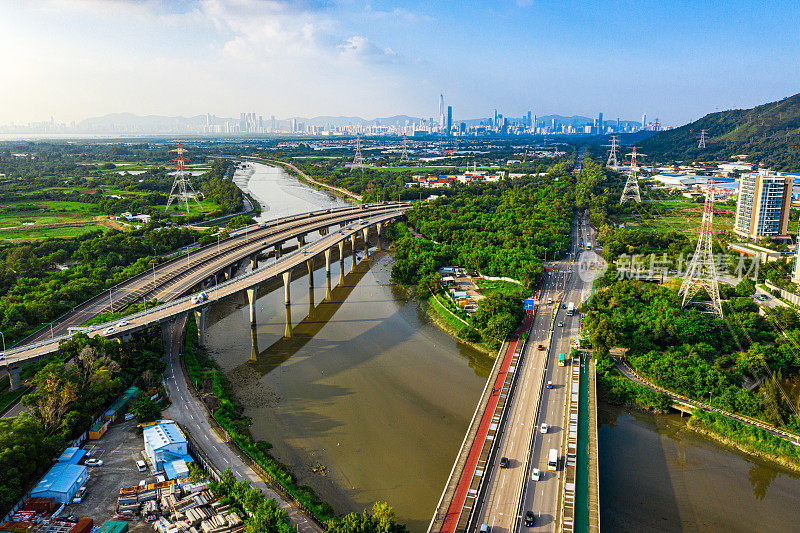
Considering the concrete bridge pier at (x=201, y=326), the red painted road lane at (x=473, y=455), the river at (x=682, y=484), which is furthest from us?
the concrete bridge pier at (x=201, y=326)

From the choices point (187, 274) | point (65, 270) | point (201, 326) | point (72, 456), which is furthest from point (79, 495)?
point (65, 270)

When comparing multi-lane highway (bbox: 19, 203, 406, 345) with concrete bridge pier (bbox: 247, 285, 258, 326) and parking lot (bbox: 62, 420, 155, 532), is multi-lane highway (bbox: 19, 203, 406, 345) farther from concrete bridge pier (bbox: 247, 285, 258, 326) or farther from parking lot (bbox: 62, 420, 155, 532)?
parking lot (bbox: 62, 420, 155, 532)

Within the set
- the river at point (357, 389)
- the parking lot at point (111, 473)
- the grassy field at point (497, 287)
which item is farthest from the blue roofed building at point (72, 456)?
the grassy field at point (497, 287)

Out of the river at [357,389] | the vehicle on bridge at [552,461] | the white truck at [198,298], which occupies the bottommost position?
the river at [357,389]

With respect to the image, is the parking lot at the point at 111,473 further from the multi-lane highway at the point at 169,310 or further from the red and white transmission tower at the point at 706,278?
the red and white transmission tower at the point at 706,278

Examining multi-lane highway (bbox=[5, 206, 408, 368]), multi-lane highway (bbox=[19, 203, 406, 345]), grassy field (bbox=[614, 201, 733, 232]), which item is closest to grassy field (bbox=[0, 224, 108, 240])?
multi-lane highway (bbox=[19, 203, 406, 345])

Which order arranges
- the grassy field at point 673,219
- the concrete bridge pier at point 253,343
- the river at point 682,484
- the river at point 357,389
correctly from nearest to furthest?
the river at point 682,484 → the river at point 357,389 → the concrete bridge pier at point 253,343 → the grassy field at point 673,219
